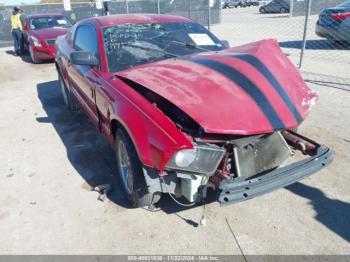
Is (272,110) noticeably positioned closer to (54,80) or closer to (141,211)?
(141,211)

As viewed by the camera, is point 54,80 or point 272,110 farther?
point 54,80

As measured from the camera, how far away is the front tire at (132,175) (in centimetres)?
284

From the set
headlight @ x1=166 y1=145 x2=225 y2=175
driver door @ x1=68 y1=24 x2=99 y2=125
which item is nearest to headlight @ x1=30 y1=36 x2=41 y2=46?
driver door @ x1=68 y1=24 x2=99 y2=125

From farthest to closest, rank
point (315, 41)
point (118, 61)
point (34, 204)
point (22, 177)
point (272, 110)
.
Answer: point (315, 41)
point (22, 177)
point (118, 61)
point (34, 204)
point (272, 110)

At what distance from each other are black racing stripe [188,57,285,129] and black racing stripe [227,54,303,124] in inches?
8.6

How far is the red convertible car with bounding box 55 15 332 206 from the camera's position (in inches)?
97.0

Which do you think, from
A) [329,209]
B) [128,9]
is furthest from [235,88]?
[128,9]

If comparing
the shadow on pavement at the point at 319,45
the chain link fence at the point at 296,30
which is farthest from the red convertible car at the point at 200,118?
the shadow on pavement at the point at 319,45

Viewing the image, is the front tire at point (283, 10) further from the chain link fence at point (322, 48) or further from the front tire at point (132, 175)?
the front tire at point (132, 175)

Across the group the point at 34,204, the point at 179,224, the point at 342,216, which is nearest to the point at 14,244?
the point at 34,204

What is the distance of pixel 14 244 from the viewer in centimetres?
283

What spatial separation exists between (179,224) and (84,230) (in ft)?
2.87

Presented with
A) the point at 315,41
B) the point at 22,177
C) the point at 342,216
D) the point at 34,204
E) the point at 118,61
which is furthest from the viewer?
the point at 315,41

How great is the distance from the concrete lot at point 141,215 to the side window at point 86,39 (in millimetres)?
1352
